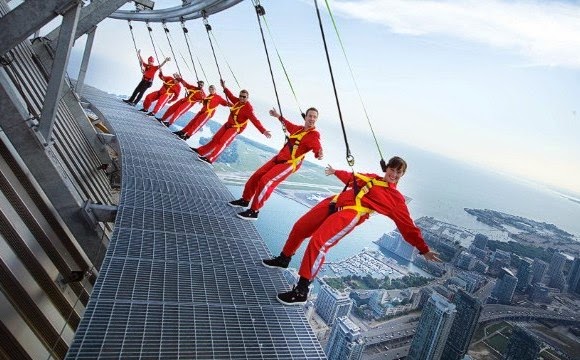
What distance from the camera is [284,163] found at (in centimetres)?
556

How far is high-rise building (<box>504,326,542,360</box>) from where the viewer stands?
1374 inches

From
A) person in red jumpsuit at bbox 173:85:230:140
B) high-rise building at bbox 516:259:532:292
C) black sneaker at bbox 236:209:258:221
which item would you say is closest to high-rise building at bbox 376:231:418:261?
high-rise building at bbox 516:259:532:292

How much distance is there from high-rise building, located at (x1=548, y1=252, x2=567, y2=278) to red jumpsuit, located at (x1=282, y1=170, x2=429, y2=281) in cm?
7062

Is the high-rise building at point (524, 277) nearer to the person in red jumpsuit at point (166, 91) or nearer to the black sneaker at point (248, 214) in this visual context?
the person in red jumpsuit at point (166, 91)

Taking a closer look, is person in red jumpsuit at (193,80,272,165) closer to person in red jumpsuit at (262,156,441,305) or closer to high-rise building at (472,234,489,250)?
person in red jumpsuit at (262,156,441,305)

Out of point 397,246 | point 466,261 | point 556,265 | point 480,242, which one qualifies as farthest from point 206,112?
point 556,265

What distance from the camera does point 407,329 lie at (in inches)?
1478

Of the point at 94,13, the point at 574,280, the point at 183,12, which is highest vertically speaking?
the point at 183,12

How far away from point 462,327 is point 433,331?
3.22 metres

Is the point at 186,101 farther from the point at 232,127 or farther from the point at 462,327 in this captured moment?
the point at 462,327

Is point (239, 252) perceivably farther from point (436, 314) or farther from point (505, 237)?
point (505, 237)

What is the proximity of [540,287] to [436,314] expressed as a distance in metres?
29.0

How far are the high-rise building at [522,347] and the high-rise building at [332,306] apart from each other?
18115mm

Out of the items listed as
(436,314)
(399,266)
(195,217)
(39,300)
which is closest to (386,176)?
(195,217)
